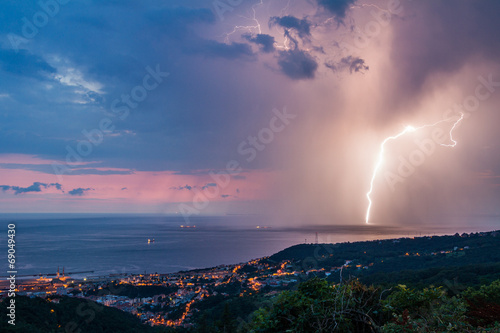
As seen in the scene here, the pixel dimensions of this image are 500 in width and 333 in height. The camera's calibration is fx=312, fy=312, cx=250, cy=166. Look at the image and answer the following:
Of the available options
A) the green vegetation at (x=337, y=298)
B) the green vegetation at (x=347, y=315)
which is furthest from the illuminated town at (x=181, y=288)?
the green vegetation at (x=347, y=315)

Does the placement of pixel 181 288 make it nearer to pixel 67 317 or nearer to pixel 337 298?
pixel 67 317

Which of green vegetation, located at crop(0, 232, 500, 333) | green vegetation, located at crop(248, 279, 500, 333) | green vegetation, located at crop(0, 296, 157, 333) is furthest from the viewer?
green vegetation, located at crop(0, 296, 157, 333)

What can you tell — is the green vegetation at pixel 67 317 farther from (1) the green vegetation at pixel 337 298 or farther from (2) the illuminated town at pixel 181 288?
(2) the illuminated town at pixel 181 288

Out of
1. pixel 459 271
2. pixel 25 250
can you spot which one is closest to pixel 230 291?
pixel 459 271

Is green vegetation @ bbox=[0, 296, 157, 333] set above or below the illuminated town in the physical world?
above

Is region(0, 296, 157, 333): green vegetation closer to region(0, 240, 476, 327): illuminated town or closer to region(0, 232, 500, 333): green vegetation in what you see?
region(0, 232, 500, 333): green vegetation

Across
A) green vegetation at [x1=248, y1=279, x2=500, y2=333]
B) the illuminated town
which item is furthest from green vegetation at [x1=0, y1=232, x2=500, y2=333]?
the illuminated town

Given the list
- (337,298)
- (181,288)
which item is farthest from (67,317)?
(337,298)

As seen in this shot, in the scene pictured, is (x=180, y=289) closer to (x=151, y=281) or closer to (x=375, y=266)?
(x=151, y=281)

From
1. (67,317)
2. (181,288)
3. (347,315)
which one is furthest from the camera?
(181,288)

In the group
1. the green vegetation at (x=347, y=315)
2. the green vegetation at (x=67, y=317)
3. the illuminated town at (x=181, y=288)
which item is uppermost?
the green vegetation at (x=347, y=315)

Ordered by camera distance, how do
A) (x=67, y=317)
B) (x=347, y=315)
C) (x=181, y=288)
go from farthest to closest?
1. (x=181, y=288)
2. (x=67, y=317)
3. (x=347, y=315)
